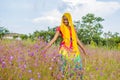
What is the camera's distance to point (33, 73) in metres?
4.60

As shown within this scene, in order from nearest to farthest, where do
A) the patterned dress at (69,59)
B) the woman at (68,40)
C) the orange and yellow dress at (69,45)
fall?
the patterned dress at (69,59)
the orange and yellow dress at (69,45)
the woman at (68,40)

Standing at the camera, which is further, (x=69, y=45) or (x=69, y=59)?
(x=69, y=45)

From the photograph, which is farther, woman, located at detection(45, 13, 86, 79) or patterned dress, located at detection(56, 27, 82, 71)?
woman, located at detection(45, 13, 86, 79)

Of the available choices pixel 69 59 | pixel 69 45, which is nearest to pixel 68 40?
pixel 69 45

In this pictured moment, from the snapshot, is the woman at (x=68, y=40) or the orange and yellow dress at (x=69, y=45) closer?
the orange and yellow dress at (x=69, y=45)

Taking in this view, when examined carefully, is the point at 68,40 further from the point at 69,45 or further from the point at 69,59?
the point at 69,59

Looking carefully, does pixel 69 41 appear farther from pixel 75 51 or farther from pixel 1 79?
pixel 1 79

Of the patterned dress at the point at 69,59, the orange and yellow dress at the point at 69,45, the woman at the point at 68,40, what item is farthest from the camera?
the woman at the point at 68,40

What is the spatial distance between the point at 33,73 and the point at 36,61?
0.46m

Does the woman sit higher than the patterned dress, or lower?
higher

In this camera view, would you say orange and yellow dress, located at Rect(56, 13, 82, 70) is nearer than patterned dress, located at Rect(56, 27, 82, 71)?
No

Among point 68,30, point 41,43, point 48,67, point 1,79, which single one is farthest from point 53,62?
point 1,79

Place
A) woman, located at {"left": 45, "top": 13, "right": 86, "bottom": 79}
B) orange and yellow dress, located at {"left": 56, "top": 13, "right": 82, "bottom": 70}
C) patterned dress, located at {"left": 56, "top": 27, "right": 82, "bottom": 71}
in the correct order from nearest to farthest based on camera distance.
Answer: patterned dress, located at {"left": 56, "top": 27, "right": 82, "bottom": 71} < orange and yellow dress, located at {"left": 56, "top": 13, "right": 82, "bottom": 70} < woman, located at {"left": 45, "top": 13, "right": 86, "bottom": 79}

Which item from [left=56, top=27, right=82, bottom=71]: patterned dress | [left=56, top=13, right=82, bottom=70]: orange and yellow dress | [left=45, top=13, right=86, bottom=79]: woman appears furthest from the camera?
[left=45, top=13, right=86, bottom=79]: woman
